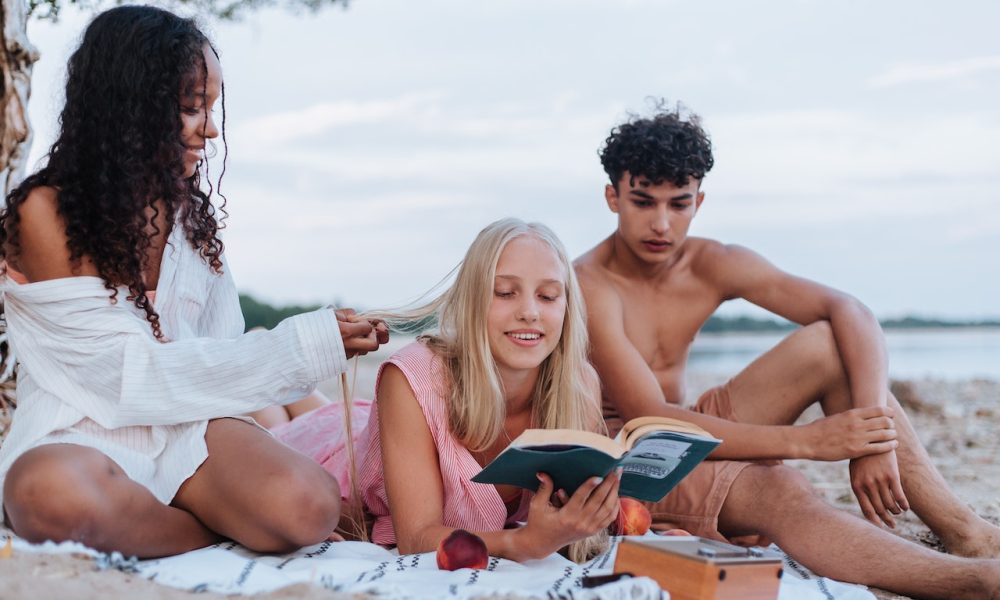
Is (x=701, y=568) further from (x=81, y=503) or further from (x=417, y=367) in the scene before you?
(x=81, y=503)

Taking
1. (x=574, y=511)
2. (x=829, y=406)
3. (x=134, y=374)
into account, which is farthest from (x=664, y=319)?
(x=134, y=374)

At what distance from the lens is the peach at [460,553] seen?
2.93 meters

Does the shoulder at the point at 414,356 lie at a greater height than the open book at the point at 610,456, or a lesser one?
greater

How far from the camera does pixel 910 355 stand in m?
31.0

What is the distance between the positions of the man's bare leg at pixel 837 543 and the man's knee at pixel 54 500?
2.34 meters

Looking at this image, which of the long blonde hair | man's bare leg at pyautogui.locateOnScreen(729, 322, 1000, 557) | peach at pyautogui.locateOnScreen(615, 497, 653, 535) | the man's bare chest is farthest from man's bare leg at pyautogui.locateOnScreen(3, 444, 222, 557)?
man's bare leg at pyautogui.locateOnScreen(729, 322, 1000, 557)

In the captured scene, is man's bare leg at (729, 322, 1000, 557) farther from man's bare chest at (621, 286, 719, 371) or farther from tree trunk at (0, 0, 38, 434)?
tree trunk at (0, 0, 38, 434)

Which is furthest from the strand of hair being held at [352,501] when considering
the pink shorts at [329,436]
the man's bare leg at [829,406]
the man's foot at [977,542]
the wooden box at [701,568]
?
the man's foot at [977,542]

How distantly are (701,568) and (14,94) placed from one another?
13.8 feet

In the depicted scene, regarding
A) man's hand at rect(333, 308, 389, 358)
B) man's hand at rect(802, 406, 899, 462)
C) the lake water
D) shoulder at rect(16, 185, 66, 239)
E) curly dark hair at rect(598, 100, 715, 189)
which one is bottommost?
the lake water

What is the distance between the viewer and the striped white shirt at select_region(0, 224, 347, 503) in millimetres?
3156

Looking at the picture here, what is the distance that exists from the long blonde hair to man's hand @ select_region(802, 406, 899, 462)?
0.84 meters

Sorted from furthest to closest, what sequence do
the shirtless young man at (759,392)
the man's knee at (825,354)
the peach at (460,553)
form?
the man's knee at (825,354) < the shirtless young man at (759,392) < the peach at (460,553)

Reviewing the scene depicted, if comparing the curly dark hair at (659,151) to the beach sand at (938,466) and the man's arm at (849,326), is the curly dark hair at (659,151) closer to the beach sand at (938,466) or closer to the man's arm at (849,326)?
the man's arm at (849,326)
